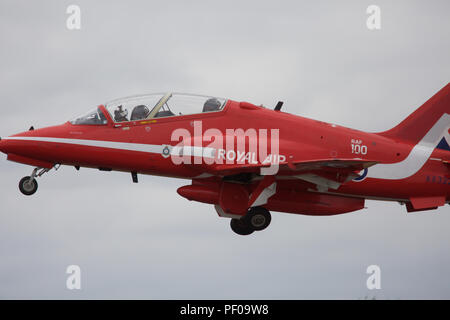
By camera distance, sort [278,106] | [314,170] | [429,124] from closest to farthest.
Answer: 1. [314,170]
2. [278,106]
3. [429,124]

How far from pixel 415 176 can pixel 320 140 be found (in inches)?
133

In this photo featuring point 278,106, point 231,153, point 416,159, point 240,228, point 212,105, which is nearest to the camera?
point 231,153

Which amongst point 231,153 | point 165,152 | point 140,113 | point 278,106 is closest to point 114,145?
point 140,113

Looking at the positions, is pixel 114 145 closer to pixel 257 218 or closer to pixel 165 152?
pixel 165 152

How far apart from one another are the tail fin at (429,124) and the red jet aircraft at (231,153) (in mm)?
744

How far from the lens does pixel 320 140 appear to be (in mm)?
23969

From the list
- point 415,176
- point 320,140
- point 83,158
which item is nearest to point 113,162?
point 83,158

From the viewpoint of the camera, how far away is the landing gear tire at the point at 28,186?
76.4ft

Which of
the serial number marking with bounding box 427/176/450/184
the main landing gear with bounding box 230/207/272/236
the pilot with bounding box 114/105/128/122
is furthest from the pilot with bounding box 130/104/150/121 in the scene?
the serial number marking with bounding box 427/176/450/184

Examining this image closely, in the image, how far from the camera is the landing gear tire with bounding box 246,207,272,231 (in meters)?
23.7

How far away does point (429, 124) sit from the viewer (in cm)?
2566

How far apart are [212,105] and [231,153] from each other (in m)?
1.74

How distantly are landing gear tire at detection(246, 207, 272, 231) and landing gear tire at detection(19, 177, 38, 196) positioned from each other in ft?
20.6

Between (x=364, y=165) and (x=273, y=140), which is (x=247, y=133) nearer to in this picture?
(x=273, y=140)
